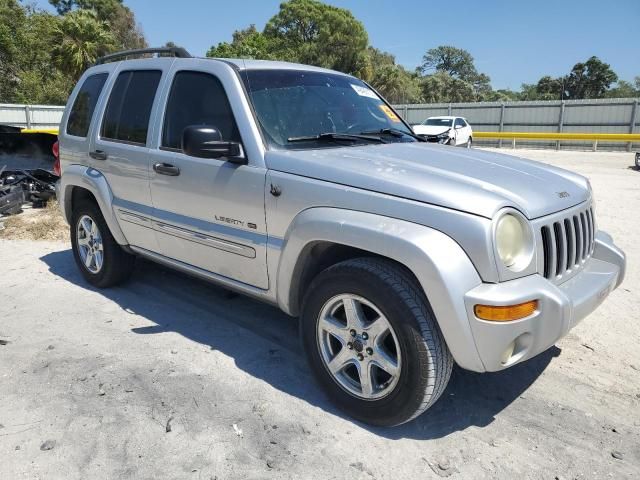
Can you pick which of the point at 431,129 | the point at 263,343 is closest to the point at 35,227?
the point at 263,343

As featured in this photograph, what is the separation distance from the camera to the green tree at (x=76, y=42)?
→ 93.3 ft

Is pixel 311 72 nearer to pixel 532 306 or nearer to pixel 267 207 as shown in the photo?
→ pixel 267 207

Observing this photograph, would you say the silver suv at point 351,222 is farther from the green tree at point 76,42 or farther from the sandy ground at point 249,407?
the green tree at point 76,42

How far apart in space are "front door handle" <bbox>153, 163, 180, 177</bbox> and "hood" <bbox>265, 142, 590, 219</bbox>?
0.85 m

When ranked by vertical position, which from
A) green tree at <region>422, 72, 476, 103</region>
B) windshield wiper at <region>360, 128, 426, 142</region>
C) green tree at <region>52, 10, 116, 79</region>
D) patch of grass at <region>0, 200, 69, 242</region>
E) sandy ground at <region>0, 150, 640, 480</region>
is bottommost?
sandy ground at <region>0, 150, 640, 480</region>

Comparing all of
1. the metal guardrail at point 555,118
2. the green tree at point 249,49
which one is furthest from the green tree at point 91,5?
the metal guardrail at point 555,118

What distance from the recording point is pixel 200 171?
350 cm

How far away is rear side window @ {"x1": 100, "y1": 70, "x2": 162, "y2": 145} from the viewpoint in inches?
160

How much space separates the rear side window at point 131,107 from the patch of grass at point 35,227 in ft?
10.2

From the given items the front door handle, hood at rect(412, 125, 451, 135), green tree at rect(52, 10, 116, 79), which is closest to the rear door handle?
the front door handle

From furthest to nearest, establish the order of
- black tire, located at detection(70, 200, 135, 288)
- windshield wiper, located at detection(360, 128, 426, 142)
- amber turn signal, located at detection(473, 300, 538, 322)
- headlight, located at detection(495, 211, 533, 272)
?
black tire, located at detection(70, 200, 135, 288), windshield wiper, located at detection(360, 128, 426, 142), headlight, located at detection(495, 211, 533, 272), amber turn signal, located at detection(473, 300, 538, 322)

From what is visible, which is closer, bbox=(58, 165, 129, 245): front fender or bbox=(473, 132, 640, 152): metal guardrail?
bbox=(58, 165, 129, 245): front fender

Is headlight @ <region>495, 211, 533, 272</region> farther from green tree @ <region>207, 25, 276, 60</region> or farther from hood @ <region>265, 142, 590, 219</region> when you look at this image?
green tree @ <region>207, 25, 276, 60</region>

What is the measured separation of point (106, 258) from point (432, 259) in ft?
11.1
